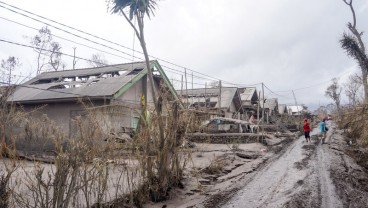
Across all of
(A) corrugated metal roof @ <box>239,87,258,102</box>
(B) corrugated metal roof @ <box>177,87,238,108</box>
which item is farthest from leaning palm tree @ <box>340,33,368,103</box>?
(A) corrugated metal roof @ <box>239,87,258,102</box>

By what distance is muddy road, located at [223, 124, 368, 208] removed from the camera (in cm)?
883

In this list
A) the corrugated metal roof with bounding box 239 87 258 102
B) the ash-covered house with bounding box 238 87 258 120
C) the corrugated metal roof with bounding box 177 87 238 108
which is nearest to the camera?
the corrugated metal roof with bounding box 177 87 238 108

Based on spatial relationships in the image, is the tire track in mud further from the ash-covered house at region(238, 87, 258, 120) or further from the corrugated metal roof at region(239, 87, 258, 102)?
the corrugated metal roof at region(239, 87, 258, 102)

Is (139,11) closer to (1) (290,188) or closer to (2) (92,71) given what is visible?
(1) (290,188)

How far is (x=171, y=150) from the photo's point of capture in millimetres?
10375

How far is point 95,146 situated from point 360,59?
12327 mm

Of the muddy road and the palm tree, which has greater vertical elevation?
the palm tree

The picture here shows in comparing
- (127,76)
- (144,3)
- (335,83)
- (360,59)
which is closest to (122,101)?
(127,76)

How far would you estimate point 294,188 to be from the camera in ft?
34.0

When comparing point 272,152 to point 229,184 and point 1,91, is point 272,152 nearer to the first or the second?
point 229,184

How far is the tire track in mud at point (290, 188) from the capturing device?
29.1ft

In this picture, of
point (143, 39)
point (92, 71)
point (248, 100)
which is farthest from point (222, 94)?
point (143, 39)

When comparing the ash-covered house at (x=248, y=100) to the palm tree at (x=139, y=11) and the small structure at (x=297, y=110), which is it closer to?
the small structure at (x=297, y=110)

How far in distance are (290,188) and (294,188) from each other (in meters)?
0.12
